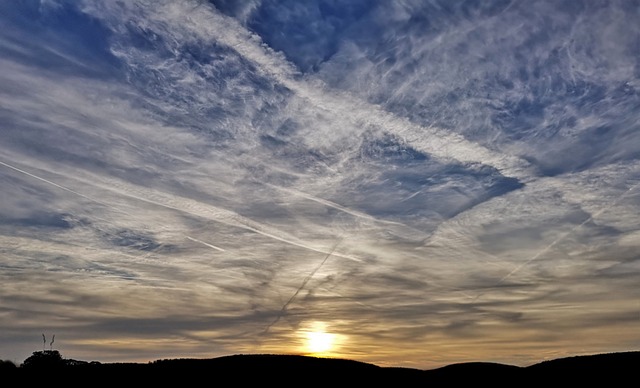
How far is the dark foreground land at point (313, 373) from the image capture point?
47656mm

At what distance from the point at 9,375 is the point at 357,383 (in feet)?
108

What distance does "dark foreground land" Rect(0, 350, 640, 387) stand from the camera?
1876 inches

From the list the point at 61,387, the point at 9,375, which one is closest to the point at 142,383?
the point at 61,387

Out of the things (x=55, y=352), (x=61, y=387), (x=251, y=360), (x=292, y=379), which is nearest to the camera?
(x=61, y=387)

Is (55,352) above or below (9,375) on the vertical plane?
above

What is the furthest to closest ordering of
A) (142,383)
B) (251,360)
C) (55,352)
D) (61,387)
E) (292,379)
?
(55,352)
(251,360)
(292,379)
(142,383)
(61,387)

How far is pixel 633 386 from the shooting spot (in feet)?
157

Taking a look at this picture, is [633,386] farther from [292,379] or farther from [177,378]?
[177,378]

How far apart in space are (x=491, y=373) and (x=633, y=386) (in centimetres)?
1457

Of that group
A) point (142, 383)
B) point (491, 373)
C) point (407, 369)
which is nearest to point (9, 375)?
point (142, 383)

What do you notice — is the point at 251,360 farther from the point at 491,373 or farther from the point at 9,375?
the point at 491,373

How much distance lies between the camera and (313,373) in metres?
54.8

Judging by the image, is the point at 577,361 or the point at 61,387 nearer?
the point at 61,387

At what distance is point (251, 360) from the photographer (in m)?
57.8
